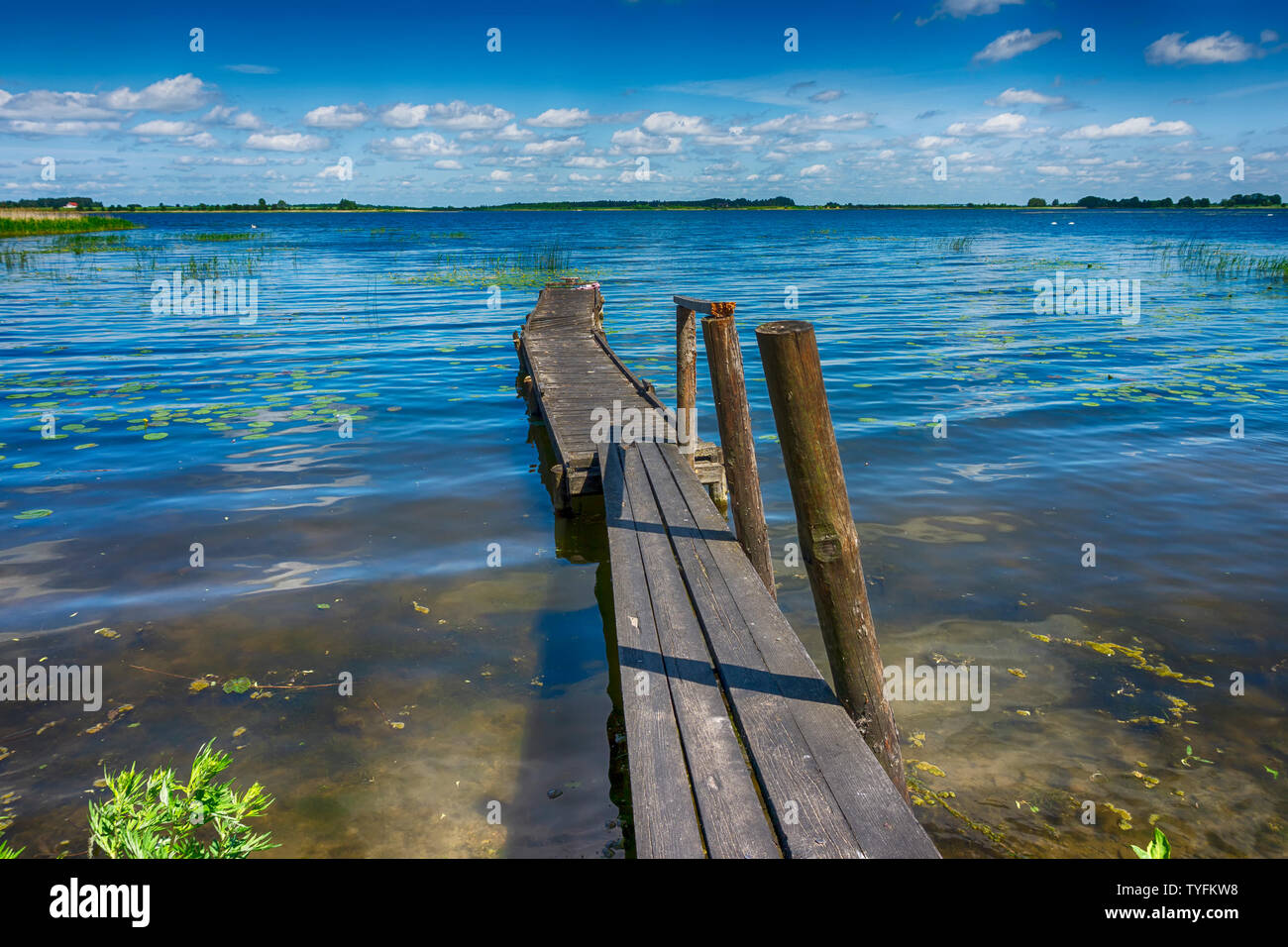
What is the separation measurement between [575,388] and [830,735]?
9.27 metres

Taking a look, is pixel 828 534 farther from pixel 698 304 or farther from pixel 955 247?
pixel 955 247

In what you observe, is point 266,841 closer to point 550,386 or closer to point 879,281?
point 550,386

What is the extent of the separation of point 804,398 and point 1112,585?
5.07 meters

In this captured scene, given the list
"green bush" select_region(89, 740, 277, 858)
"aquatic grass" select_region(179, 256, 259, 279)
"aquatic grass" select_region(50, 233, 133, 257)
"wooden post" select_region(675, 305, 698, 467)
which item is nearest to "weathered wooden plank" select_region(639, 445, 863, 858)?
"green bush" select_region(89, 740, 277, 858)

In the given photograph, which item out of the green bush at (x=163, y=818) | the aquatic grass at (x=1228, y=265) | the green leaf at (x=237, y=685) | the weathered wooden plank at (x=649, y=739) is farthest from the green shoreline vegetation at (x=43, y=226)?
the aquatic grass at (x=1228, y=265)

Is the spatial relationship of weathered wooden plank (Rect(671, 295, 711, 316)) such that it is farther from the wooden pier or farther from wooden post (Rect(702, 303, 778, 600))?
the wooden pier

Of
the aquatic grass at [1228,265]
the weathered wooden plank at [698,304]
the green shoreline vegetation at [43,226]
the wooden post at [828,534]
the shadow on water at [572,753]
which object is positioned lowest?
the shadow on water at [572,753]

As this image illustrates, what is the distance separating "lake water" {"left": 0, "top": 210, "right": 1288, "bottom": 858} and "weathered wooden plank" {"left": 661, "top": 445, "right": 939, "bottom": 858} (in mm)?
1217

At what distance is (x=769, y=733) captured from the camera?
12.0ft

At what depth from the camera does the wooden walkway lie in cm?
880

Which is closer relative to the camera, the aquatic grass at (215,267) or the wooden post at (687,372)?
the wooden post at (687,372)

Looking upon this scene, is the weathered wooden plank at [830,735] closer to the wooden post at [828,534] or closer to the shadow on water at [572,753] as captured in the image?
the wooden post at [828,534]

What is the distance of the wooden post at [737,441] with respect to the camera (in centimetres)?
620
